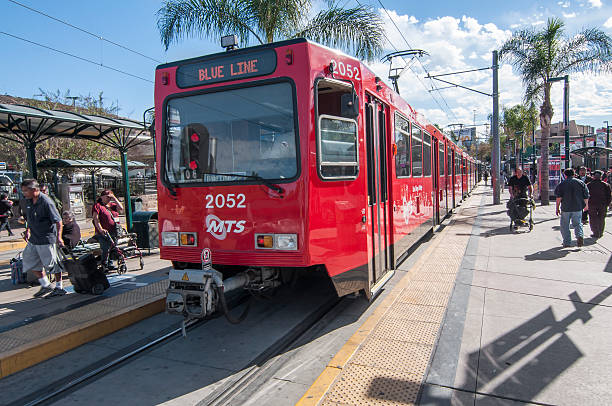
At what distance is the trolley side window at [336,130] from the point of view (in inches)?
176

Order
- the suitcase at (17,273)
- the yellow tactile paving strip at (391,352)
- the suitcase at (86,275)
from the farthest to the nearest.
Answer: the suitcase at (17,273)
the suitcase at (86,275)
the yellow tactile paving strip at (391,352)

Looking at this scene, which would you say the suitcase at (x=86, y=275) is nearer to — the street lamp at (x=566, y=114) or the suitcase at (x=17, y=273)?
the suitcase at (x=17, y=273)

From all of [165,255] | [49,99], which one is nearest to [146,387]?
[165,255]

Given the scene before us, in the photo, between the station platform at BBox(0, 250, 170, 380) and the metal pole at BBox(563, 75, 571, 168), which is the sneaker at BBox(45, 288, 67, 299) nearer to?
the station platform at BBox(0, 250, 170, 380)

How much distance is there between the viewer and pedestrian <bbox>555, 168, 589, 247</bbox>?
9.23m

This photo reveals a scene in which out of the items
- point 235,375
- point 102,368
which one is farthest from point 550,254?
point 102,368

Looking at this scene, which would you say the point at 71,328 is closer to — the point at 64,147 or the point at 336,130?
the point at 336,130

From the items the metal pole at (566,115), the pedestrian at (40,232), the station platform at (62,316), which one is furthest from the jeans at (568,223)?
the pedestrian at (40,232)

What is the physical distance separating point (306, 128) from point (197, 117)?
4.53 ft

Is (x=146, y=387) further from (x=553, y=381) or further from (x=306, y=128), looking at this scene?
(x=553, y=381)

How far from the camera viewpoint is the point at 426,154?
9711mm

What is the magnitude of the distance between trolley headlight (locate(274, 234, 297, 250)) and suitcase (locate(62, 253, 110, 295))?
3.66 metres

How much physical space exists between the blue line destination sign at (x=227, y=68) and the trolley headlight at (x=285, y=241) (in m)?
1.74

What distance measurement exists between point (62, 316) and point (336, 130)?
4.07 meters
